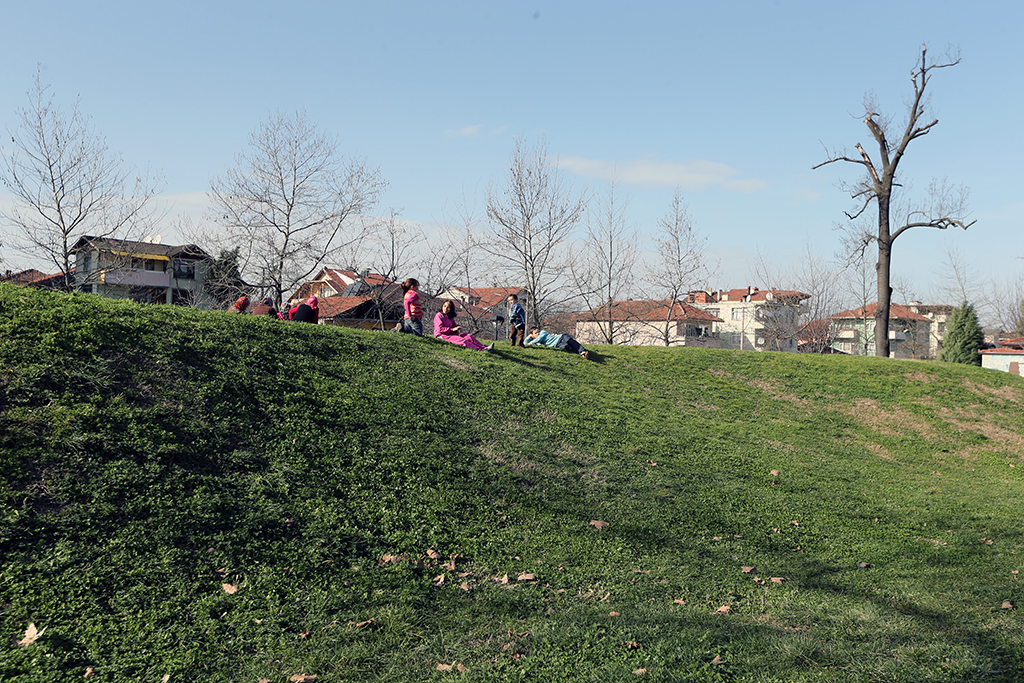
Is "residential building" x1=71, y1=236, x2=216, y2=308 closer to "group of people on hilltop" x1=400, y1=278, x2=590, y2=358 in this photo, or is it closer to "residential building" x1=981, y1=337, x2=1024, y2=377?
"group of people on hilltop" x1=400, y1=278, x2=590, y2=358

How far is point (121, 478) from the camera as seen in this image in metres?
5.84

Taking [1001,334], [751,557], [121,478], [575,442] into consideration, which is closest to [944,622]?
[751,557]

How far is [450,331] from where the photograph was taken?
14.2m

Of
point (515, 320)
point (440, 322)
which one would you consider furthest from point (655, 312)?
point (440, 322)

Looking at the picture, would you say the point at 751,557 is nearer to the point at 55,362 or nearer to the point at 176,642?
the point at 176,642

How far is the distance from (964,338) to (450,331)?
26.2 m

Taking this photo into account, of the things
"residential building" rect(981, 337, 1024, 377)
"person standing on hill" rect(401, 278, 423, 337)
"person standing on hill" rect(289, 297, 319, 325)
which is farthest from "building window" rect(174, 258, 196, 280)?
"residential building" rect(981, 337, 1024, 377)

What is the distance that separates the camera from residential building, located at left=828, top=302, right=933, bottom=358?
217 feet

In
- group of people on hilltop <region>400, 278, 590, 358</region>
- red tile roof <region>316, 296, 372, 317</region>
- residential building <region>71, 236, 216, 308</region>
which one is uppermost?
residential building <region>71, 236, 216, 308</region>

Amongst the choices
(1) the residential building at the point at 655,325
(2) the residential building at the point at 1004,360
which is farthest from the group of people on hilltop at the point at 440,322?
(2) the residential building at the point at 1004,360

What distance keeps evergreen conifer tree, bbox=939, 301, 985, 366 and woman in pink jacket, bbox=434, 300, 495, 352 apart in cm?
2540

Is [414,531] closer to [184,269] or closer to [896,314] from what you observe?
[184,269]

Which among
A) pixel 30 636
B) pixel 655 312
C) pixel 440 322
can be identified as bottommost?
pixel 30 636

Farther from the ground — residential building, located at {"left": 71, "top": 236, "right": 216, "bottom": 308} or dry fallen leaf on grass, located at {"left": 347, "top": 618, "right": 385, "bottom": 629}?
residential building, located at {"left": 71, "top": 236, "right": 216, "bottom": 308}
